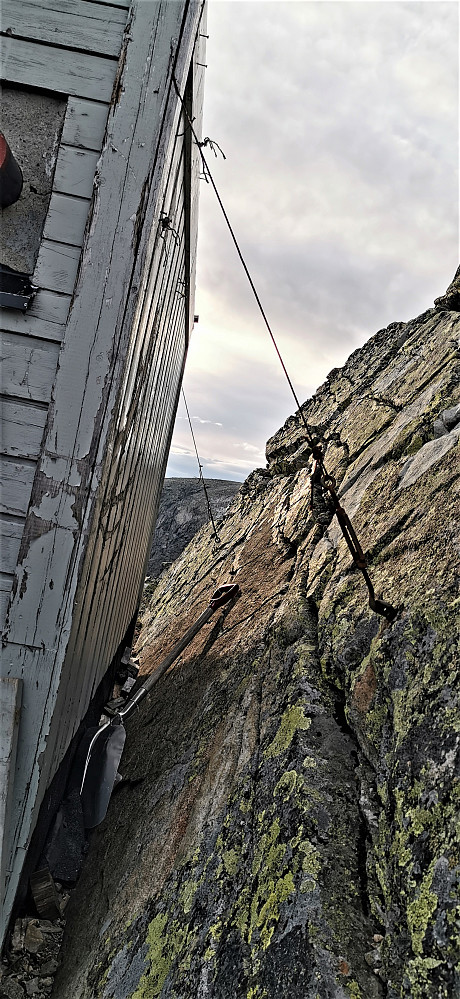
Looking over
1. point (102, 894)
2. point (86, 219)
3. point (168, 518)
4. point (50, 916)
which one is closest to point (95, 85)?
point (86, 219)

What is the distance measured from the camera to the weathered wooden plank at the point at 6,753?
2502mm

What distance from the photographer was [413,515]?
293 cm

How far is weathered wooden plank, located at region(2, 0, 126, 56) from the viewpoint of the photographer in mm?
2727

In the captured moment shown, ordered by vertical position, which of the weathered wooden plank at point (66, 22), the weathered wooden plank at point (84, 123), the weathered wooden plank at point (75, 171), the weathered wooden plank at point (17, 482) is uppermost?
the weathered wooden plank at point (66, 22)

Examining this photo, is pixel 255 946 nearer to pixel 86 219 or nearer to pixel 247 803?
pixel 247 803

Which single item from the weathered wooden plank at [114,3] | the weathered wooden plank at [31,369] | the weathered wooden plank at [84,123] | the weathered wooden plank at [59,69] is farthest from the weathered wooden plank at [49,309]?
the weathered wooden plank at [114,3]

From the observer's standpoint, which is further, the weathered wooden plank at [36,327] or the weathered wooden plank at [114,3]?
the weathered wooden plank at [114,3]

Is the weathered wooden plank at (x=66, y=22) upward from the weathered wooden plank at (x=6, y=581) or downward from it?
upward

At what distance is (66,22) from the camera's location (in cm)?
273

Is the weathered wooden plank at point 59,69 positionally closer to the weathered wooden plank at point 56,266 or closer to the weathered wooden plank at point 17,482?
the weathered wooden plank at point 56,266

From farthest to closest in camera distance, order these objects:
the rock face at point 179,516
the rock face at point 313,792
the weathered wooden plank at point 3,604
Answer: the rock face at point 179,516 → the weathered wooden plank at point 3,604 → the rock face at point 313,792

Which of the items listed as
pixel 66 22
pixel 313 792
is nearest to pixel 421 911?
pixel 313 792

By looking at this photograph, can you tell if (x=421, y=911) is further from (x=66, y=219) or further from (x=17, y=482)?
(x=66, y=219)

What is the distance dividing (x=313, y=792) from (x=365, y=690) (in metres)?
0.48
